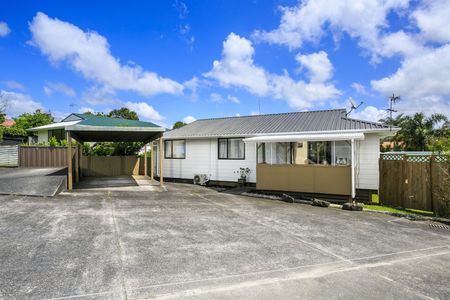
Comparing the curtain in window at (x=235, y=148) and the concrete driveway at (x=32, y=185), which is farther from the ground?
the curtain in window at (x=235, y=148)

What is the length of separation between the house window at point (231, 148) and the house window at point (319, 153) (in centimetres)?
410

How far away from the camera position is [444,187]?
8.77 meters

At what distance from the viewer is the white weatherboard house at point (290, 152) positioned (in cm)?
1123

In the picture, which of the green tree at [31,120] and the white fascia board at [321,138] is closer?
the white fascia board at [321,138]

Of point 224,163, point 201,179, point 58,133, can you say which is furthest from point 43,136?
point 224,163

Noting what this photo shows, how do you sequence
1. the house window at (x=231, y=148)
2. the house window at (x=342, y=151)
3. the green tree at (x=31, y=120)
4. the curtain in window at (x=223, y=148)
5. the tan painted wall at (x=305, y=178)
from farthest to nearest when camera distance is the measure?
the green tree at (x=31, y=120) → the curtain in window at (x=223, y=148) → the house window at (x=231, y=148) → the house window at (x=342, y=151) → the tan painted wall at (x=305, y=178)

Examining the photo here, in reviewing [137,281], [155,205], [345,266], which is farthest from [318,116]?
[137,281]

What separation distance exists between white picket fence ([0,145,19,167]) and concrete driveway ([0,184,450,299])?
11001 mm

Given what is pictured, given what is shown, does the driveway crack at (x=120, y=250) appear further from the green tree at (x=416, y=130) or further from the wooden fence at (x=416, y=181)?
the green tree at (x=416, y=130)

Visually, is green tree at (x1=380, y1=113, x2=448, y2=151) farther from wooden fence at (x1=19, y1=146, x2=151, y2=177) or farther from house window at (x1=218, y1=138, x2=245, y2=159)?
wooden fence at (x1=19, y1=146, x2=151, y2=177)

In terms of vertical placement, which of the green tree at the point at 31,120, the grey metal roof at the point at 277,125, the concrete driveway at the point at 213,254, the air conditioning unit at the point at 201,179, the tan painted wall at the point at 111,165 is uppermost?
the green tree at the point at 31,120

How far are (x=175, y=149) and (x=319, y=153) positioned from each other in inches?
366

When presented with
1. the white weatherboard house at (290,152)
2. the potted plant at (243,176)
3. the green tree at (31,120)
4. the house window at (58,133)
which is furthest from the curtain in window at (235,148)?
the green tree at (31,120)

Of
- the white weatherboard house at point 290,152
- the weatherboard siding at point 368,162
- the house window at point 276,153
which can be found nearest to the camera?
the white weatherboard house at point 290,152
